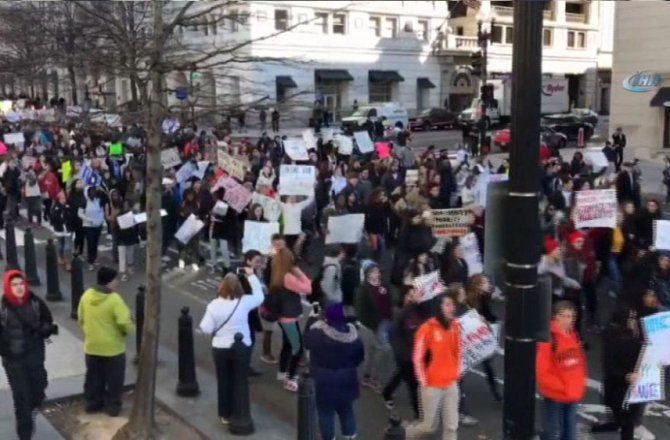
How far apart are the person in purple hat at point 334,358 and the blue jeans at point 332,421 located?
13mm

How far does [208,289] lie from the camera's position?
12727 millimetres

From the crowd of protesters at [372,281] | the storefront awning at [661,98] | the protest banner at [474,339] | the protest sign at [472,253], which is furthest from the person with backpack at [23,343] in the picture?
the storefront awning at [661,98]

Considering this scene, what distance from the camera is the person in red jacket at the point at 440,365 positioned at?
21.0 feet

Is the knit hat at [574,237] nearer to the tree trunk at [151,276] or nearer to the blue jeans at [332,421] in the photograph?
the blue jeans at [332,421]

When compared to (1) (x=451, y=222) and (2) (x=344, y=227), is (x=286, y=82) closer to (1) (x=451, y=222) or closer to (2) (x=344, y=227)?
(2) (x=344, y=227)

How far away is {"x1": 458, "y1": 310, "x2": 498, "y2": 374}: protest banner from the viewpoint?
7.23 meters

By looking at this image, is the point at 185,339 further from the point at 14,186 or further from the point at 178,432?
the point at 14,186

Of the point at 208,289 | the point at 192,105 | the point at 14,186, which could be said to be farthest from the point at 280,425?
the point at 14,186

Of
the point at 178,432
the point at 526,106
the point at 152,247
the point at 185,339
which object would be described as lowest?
the point at 178,432

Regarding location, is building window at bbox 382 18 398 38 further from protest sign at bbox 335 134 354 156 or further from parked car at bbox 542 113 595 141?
protest sign at bbox 335 134 354 156

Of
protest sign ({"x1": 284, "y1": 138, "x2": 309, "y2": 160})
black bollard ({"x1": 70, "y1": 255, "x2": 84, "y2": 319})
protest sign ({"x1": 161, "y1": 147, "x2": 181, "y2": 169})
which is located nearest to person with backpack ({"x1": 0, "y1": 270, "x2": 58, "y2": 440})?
black bollard ({"x1": 70, "y1": 255, "x2": 84, "y2": 319})

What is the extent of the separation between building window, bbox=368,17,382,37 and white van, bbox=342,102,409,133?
11041 millimetres

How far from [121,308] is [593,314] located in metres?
6.06

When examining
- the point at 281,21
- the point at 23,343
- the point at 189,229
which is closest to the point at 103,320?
the point at 23,343
